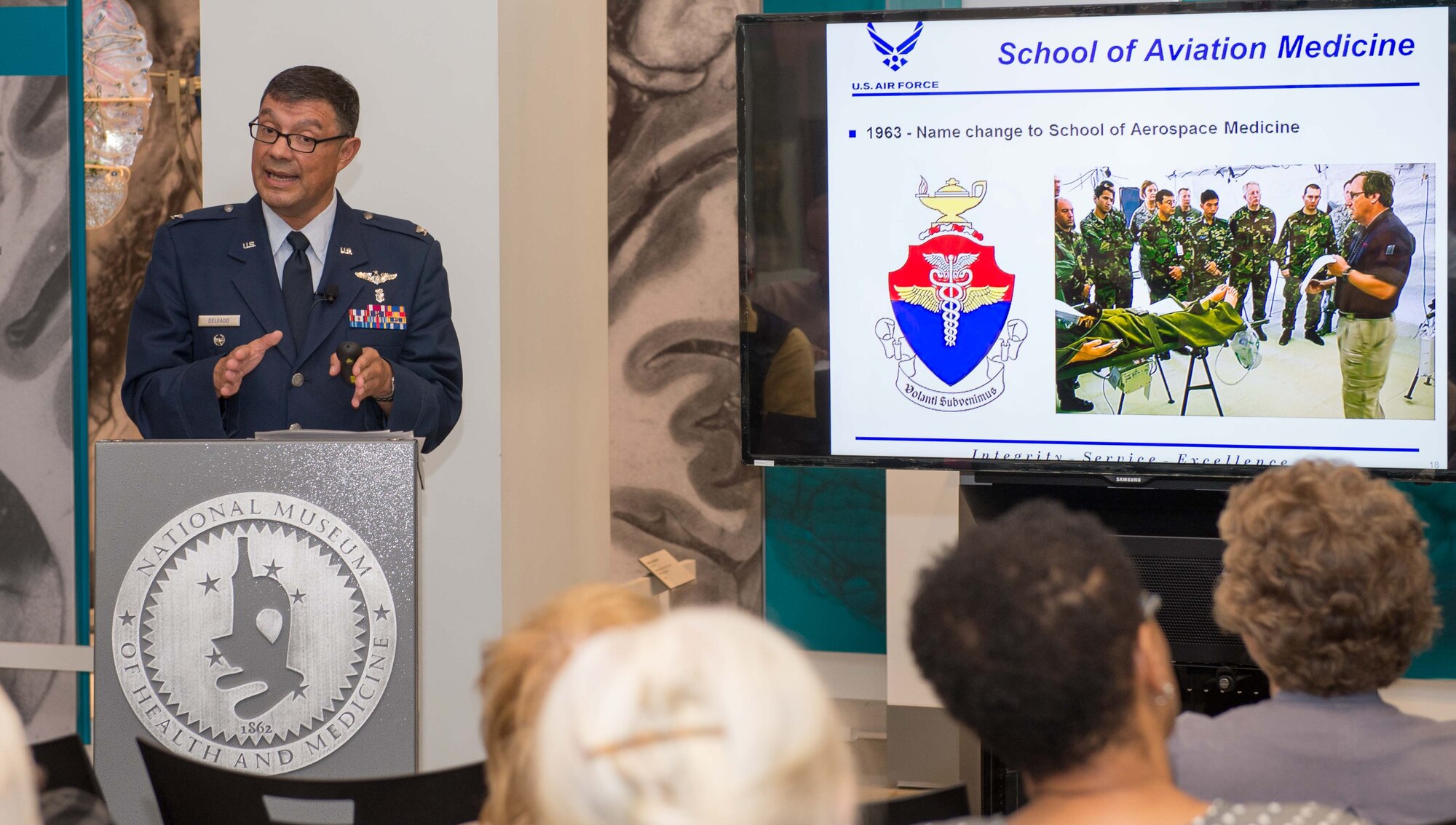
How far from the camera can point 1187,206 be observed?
299 cm

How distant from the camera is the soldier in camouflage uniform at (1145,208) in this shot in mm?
2996

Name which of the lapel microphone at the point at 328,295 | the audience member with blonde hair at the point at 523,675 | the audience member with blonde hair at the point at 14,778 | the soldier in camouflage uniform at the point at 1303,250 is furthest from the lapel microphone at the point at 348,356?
the soldier in camouflage uniform at the point at 1303,250

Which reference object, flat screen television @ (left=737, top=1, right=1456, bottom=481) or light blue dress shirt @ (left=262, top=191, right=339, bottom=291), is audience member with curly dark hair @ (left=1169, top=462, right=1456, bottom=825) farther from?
light blue dress shirt @ (left=262, top=191, right=339, bottom=291)

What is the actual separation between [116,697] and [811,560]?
299 centimetres

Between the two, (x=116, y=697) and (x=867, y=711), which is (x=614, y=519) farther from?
(x=116, y=697)

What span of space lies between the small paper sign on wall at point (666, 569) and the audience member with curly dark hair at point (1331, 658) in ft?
6.21

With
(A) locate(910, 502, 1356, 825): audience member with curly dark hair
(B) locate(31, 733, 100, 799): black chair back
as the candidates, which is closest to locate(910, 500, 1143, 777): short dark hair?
(A) locate(910, 502, 1356, 825): audience member with curly dark hair

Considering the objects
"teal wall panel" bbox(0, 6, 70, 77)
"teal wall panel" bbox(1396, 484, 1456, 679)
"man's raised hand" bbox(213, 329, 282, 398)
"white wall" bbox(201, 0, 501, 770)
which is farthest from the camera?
"teal wall panel" bbox(1396, 484, 1456, 679)

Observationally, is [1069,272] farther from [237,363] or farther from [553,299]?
[237,363]

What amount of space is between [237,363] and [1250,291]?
2103 millimetres

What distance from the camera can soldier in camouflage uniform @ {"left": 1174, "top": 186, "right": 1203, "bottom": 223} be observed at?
117 inches

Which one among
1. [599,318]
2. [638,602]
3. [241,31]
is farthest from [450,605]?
[638,602]

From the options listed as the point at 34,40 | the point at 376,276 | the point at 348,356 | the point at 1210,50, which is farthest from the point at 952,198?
the point at 34,40

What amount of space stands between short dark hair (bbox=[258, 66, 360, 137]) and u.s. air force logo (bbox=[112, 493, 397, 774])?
3.77ft
